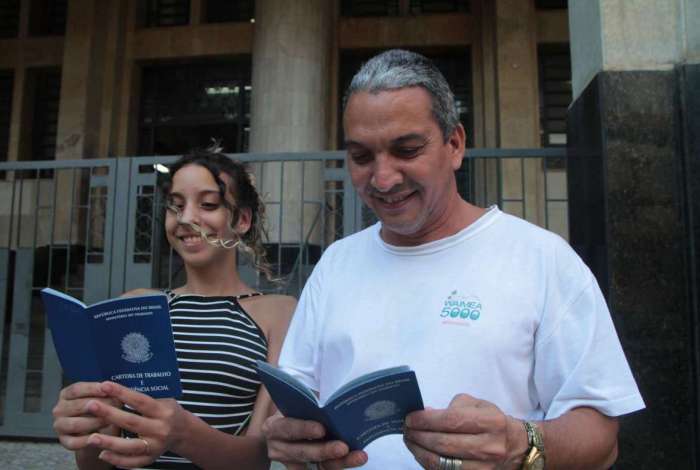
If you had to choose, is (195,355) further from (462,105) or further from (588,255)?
(462,105)

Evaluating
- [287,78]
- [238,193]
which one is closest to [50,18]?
[287,78]

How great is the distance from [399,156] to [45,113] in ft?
50.8

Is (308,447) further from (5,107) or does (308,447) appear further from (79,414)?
(5,107)

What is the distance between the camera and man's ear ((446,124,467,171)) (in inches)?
68.4

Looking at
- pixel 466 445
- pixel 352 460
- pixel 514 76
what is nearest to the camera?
pixel 466 445

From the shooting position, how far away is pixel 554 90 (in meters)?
13.3

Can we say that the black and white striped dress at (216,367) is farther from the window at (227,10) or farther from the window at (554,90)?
the window at (227,10)

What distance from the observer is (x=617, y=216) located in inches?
132

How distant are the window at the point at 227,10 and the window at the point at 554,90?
6592 mm

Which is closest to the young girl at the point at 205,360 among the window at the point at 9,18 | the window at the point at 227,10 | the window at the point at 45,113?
the window at the point at 227,10

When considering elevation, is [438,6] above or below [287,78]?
above

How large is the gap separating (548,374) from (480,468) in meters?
0.36

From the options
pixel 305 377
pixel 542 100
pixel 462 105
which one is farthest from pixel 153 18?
pixel 305 377

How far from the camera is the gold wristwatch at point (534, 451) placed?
54.3 inches
